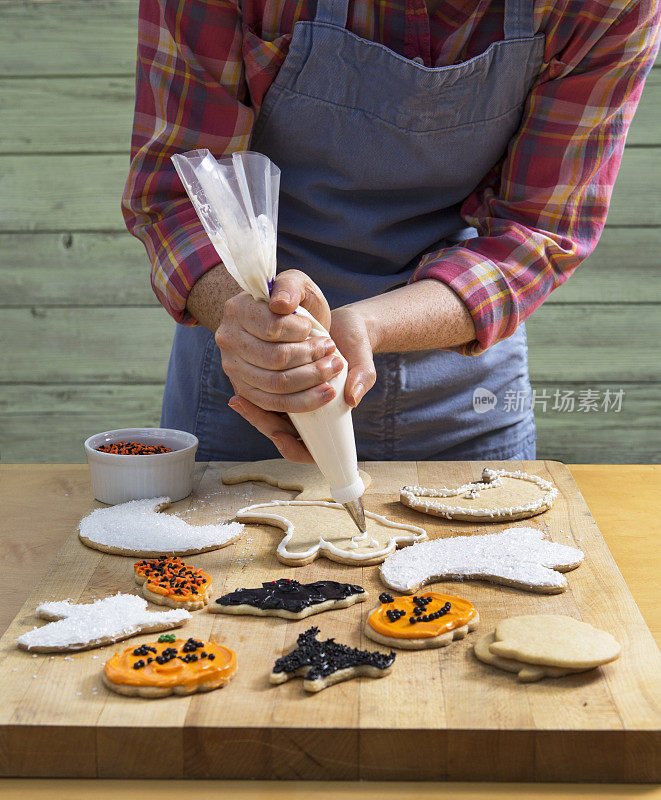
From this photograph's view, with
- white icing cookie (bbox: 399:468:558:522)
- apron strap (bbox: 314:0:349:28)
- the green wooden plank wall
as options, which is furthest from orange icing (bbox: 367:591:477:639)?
the green wooden plank wall

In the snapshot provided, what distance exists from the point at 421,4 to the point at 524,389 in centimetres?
62

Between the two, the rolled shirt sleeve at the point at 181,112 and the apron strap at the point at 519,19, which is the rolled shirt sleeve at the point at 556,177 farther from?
the rolled shirt sleeve at the point at 181,112

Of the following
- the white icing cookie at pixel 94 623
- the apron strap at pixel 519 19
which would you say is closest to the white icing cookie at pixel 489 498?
the white icing cookie at pixel 94 623

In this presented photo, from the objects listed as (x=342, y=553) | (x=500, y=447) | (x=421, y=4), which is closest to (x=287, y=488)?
(x=342, y=553)

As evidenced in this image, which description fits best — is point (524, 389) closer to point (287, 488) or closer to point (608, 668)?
point (287, 488)

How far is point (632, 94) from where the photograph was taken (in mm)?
1227

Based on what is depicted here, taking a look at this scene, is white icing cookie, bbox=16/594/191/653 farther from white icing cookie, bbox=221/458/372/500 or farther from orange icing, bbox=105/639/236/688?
white icing cookie, bbox=221/458/372/500

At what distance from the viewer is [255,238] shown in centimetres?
89

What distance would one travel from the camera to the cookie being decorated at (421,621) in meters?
0.80

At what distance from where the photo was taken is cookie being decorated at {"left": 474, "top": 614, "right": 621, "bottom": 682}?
0.75 metres

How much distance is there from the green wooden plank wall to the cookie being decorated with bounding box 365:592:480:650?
5.44 ft

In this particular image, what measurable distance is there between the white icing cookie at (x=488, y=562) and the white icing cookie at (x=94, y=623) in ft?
0.79

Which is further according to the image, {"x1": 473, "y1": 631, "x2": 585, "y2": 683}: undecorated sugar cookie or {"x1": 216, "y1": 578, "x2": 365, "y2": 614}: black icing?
{"x1": 216, "y1": 578, "x2": 365, "y2": 614}: black icing

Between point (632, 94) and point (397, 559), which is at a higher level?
point (632, 94)
